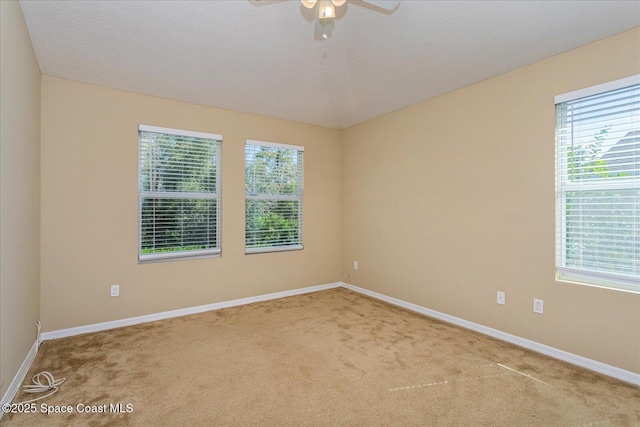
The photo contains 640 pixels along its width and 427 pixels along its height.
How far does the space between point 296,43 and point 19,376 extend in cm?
314

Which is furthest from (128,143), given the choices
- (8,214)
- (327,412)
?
(327,412)

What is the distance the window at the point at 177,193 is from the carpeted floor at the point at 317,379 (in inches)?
36.2

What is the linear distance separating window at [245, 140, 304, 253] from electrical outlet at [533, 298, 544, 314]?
2.92 meters

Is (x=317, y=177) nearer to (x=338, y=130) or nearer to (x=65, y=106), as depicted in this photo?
(x=338, y=130)

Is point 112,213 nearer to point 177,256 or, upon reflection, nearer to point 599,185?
point 177,256

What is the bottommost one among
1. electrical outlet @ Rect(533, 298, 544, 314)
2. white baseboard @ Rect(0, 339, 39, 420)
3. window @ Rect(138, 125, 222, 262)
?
white baseboard @ Rect(0, 339, 39, 420)

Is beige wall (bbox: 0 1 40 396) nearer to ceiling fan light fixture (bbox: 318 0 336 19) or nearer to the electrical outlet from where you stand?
ceiling fan light fixture (bbox: 318 0 336 19)

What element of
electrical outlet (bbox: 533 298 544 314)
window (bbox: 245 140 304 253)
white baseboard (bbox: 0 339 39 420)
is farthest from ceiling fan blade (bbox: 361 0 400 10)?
white baseboard (bbox: 0 339 39 420)

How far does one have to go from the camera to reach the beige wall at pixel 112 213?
3.01 m

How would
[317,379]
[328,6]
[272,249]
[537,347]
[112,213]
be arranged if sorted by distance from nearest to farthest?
[328,6]
[317,379]
[537,347]
[112,213]
[272,249]

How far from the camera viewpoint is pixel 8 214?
1.92m

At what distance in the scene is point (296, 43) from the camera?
2.45 metres

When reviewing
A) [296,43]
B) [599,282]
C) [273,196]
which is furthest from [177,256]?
[599,282]

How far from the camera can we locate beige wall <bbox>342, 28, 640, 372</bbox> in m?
2.40
